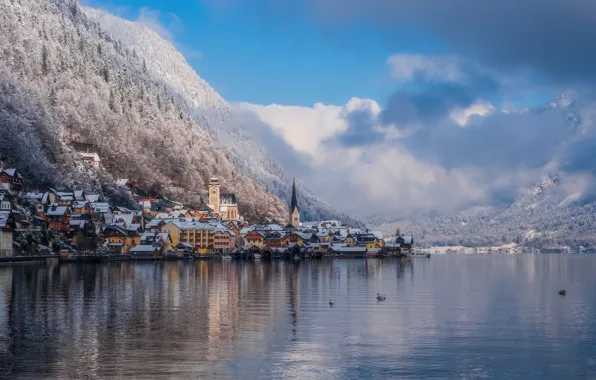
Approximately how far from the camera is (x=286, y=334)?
5269 cm

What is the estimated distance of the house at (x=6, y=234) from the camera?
470 ft

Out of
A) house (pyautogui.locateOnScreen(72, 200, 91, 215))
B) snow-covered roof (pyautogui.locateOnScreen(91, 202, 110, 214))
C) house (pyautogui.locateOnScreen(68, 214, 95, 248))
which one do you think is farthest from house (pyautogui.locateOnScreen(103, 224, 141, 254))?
house (pyautogui.locateOnScreen(68, 214, 95, 248))

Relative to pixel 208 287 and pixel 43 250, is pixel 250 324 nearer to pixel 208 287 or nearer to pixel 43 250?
pixel 208 287

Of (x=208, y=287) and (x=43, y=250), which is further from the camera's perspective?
(x=43, y=250)

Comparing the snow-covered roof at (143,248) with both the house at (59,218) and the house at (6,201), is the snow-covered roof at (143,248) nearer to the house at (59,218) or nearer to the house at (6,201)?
the house at (59,218)

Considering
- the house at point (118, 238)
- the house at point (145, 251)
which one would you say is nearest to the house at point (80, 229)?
the house at point (118, 238)

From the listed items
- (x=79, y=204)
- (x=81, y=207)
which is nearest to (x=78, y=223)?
(x=81, y=207)

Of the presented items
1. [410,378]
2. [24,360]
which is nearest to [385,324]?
[410,378]

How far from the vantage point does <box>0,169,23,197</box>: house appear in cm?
16225

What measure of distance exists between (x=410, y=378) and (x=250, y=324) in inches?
803

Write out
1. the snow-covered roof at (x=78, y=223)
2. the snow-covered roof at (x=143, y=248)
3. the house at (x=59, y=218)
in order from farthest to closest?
the snow-covered roof at (x=143, y=248) → the snow-covered roof at (x=78, y=223) → the house at (x=59, y=218)

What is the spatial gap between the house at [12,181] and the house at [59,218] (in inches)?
327

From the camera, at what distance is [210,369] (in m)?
40.3

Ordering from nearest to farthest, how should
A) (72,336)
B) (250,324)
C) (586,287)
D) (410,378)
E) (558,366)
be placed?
(410,378), (558,366), (72,336), (250,324), (586,287)
